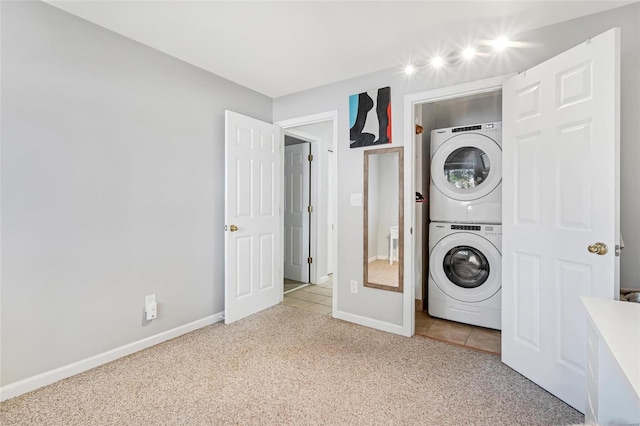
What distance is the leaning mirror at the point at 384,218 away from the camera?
2.74 m

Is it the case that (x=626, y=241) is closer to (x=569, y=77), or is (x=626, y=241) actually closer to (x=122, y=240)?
(x=569, y=77)

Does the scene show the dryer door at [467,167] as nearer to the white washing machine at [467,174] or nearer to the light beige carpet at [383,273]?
the white washing machine at [467,174]

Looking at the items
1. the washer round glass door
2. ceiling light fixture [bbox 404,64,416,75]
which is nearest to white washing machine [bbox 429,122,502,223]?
the washer round glass door

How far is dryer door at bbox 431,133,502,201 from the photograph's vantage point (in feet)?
9.11

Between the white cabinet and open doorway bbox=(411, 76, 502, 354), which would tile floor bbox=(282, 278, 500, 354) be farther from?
the white cabinet

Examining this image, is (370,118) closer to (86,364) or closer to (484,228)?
(484,228)

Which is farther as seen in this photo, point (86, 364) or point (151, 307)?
point (151, 307)

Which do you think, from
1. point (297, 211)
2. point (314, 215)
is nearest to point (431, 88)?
point (314, 215)

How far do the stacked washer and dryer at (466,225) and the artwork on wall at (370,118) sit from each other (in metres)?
0.64

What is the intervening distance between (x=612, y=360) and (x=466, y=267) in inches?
84.1

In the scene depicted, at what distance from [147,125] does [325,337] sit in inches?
89.0

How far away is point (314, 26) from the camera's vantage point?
2.13 metres

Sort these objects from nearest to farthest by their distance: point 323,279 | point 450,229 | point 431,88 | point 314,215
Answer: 1. point 431,88
2. point 450,229
3. point 314,215
4. point 323,279

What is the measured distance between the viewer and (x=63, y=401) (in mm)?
1760
